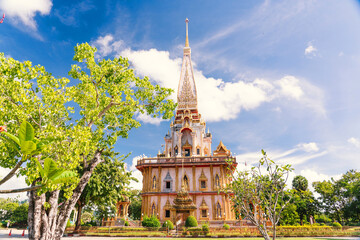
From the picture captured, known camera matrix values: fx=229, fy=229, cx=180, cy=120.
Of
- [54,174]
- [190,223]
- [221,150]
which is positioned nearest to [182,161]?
[221,150]

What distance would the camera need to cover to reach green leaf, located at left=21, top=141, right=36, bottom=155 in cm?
447

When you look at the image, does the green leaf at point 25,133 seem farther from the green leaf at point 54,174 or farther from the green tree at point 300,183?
the green tree at point 300,183

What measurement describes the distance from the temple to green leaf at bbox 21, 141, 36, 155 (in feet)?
84.8

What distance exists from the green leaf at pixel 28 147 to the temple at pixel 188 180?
25841 millimetres

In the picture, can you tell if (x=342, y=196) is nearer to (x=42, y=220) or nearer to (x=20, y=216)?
(x=42, y=220)

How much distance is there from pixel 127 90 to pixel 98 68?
1840 mm

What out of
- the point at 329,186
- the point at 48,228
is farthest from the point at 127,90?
the point at 329,186

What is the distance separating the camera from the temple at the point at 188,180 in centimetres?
3291

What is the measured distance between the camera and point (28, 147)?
4.56m

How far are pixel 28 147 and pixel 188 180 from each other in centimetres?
3255

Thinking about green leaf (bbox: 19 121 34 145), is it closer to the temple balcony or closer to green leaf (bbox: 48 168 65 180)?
green leaf (bbox: 48 168 65 180)

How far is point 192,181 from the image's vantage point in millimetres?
35438

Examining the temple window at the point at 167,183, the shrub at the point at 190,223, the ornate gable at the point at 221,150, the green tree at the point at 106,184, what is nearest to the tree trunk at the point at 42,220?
the green tree at the point at 106,184

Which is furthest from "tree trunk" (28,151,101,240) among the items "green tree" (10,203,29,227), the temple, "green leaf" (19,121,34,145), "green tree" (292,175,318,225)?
"green tree" (10,203,29,227)
